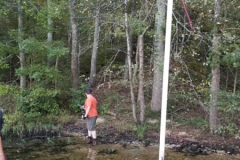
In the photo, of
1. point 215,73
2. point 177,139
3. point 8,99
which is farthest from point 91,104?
point 8,99

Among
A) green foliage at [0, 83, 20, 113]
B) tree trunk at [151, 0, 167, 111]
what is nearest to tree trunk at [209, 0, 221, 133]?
tree trunk at [151, 0, 167, 111]

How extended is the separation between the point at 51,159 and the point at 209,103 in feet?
16.6

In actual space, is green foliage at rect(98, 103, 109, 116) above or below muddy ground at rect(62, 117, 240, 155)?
above

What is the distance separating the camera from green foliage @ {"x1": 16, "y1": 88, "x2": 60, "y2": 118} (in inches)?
462

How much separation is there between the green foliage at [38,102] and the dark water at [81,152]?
7.46ft

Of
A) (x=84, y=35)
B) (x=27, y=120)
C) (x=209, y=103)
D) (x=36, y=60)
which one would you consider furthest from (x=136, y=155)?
(x=84, y=35)

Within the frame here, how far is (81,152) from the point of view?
859cm

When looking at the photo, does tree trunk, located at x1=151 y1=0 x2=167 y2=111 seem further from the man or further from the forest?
the man

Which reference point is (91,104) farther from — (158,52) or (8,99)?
(8,99)

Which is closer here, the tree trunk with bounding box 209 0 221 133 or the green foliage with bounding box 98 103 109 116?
the tree trunk with bounding box 209 0 221 133

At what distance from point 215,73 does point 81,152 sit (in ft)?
15.3

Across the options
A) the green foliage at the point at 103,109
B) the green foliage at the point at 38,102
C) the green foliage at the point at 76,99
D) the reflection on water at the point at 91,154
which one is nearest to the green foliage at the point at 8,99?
the green foliage at the point at 38,102

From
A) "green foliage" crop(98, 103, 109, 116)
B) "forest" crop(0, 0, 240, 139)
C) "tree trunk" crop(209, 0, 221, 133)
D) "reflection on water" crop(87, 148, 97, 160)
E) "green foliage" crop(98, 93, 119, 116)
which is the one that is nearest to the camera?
"reflection on water" crop(87, 148, 97, 160)

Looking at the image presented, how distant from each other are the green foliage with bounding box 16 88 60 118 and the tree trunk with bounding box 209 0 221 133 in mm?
5686
